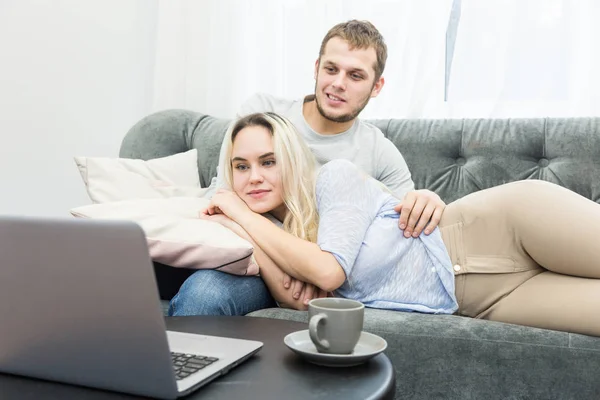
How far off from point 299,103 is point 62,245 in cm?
137

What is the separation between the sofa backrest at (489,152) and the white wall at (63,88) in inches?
22.8

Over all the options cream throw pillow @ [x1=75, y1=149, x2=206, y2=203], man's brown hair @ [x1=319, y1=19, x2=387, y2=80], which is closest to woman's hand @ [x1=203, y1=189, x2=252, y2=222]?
cream throw pillow @ [x1=75, y1=149, x2=206, y2=203]

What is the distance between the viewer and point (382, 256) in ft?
4.40

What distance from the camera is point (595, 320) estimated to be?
1.15 m

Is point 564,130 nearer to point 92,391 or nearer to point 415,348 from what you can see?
point 415,348

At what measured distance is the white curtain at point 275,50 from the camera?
2.17 metres

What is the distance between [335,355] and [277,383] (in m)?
0.08

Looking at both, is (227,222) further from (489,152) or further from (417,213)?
(489,152)

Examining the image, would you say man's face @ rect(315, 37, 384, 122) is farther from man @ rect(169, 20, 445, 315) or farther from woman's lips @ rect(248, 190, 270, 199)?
woman's lips @ rect(248, 190, 270, 199)

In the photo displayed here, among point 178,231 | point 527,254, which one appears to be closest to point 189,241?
point 178,231

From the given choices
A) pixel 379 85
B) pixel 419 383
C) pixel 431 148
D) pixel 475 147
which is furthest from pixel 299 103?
pixel 419 383

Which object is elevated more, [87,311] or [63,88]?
[63,88]

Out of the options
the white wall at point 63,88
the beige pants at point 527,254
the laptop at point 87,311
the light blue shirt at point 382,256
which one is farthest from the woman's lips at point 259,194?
the white wall at point 63,88

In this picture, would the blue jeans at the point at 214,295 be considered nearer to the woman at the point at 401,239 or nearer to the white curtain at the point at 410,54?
the woman at the point at 401,239
